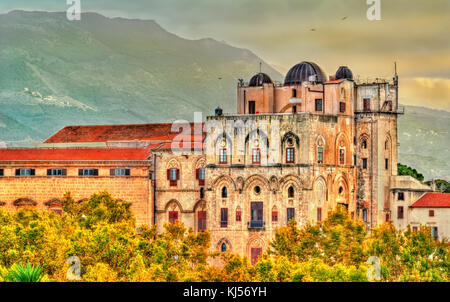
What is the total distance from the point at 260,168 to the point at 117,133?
19702mm

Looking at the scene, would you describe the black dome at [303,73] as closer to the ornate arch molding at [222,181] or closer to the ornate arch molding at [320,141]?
the ornate arch molding at [320,141]

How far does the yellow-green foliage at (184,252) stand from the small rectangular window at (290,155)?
850cm

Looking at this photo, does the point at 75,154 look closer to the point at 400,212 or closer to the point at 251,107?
the point at 251,107

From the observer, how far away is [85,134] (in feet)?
353

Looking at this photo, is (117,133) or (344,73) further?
(117,133)

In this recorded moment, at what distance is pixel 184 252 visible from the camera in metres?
74.6

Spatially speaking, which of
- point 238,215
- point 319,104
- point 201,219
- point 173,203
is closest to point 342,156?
point 319,104

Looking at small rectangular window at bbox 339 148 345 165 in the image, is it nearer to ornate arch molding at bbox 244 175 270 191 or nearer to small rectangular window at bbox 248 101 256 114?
ornate arch molding at bbox 244 175 270 191

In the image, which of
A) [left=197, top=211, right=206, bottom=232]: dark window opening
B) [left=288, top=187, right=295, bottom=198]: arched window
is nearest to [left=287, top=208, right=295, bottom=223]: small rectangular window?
[left=288, top=187, right=295, bottom=198]: arched window

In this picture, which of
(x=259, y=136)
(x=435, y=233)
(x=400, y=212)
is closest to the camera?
(x=259, y=136)

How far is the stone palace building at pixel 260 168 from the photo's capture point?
91.4 metres

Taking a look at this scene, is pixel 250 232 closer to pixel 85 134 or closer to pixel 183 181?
pixel 183 181

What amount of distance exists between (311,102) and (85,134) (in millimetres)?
25131
